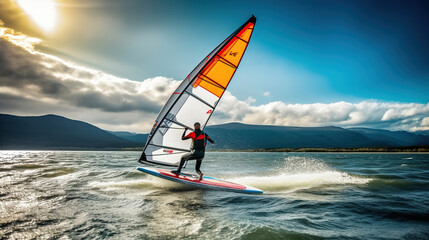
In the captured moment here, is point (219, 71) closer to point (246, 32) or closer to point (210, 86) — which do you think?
point (210, 86)

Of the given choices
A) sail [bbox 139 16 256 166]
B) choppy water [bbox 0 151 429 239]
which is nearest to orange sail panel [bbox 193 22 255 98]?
sail [bbox 139 16 256 166]

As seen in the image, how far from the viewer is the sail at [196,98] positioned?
8516mm

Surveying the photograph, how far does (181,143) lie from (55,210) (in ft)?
16.5

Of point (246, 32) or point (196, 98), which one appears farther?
point (196, 98)

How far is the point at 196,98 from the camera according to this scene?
29.8ft

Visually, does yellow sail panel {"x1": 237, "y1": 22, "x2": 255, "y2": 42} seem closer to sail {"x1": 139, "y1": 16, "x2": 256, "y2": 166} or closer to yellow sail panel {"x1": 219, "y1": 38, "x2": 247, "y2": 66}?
sail {"x1": 139, "y1": 16, "x2": 256, "y2": 166}

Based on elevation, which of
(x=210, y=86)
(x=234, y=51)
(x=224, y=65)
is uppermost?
(x=234, y=51)

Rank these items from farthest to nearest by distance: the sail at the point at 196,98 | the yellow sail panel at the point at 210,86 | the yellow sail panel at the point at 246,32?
the yellow sail panel at the point at 210,86
the yellow sail panel at the point at 246,32
the sail at the point at 196,98

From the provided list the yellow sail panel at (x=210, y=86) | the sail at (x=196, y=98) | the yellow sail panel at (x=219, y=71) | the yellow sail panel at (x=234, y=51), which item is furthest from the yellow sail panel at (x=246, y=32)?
the yellow sail panel at (x=210, y=86)

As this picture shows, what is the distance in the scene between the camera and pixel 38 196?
294 inches

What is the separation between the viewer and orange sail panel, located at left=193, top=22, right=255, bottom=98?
8703 millimetres

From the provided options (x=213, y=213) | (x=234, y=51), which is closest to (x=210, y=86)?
(x=234, y=51)

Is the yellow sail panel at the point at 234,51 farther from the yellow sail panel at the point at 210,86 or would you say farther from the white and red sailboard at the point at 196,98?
the yellow sail panel at the point at 210,86

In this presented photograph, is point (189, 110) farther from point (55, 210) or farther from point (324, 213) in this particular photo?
point (324, 213)
